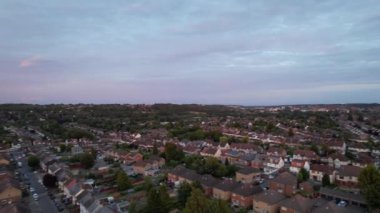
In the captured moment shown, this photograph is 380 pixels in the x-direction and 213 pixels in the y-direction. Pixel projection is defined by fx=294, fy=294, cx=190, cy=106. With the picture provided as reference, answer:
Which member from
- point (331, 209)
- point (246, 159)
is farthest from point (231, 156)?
point (331, 209)

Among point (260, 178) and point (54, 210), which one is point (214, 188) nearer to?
point (260, 178)

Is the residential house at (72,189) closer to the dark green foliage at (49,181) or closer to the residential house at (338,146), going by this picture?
the dark green foliage at (49,181)


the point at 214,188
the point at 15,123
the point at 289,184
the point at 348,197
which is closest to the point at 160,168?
the point at 214,188

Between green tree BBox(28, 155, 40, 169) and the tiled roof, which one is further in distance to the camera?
green tree BBox(28, 155, 40, 169)

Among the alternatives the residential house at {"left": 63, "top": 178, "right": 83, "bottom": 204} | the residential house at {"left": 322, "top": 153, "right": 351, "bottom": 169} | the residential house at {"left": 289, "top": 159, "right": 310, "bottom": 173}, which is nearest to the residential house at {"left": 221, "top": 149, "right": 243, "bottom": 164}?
the residential house at {"left": 289, "top": 159, "right": 310, "bottom": 173}

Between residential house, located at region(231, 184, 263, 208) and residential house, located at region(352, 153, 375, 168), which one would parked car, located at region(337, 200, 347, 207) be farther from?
residential house, located at region(352, 153, 375, 168)

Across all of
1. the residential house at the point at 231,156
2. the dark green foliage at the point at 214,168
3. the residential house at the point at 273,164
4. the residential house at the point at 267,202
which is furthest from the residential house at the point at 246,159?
the residential house at the point at 267,202
